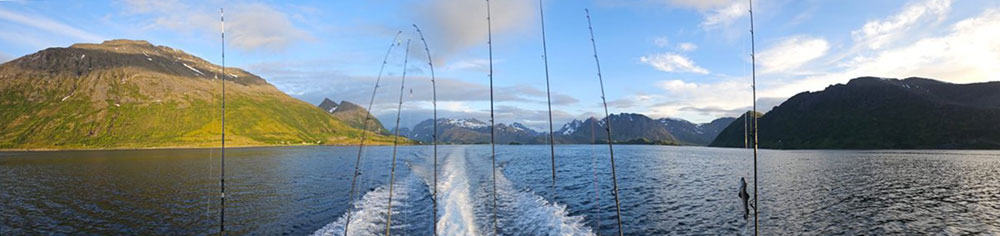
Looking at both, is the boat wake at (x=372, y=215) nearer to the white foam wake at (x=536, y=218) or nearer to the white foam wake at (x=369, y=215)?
the white foam wake at (x=369, y=215)

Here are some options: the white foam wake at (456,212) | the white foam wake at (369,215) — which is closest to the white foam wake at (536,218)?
the white foam wake at (456,212)

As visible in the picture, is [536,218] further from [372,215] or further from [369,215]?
[369,215]

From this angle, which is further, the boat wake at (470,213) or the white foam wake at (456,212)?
the boat wake at (470,213)

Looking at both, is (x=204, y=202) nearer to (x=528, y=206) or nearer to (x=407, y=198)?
(x=407, y=198)

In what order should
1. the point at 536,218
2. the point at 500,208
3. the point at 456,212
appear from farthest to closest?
the point at 500,208
the point at 456,212
the point at 536,218

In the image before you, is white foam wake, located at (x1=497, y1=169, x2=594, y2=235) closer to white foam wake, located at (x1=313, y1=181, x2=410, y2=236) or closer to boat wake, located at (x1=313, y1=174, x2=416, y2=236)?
boat wake, located at (x1=313, y1=174, x2=416, y2=236)

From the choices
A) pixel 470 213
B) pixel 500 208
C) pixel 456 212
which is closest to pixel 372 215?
pixel 456 212

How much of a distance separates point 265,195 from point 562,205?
25937 millimetres

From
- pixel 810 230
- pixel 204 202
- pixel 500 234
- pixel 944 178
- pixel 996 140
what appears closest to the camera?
pixel 500 234

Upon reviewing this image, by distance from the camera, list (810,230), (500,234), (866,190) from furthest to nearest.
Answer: (866,190), (810,230), (500,234)

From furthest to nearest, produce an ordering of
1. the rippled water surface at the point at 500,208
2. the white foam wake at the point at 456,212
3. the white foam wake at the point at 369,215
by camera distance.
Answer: the rippled water surface at the point at 500,208, the white foam wake at the point at 369,215, the white foam wake at the point at 456,212

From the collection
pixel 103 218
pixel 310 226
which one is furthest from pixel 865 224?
pixel 103 218

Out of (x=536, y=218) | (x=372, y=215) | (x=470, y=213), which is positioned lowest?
(x=536, y=218)

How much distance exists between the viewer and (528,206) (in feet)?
98.6
